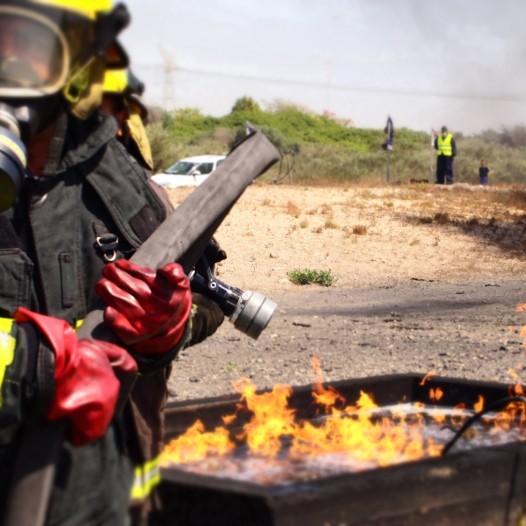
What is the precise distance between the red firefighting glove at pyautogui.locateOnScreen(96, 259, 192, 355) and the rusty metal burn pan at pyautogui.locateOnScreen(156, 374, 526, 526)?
1.32 ft

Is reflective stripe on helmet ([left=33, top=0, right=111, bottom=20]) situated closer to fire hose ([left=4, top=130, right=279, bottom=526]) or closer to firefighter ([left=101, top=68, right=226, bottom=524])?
firefighter ([left=101, top=68, right=226, bottom=524])

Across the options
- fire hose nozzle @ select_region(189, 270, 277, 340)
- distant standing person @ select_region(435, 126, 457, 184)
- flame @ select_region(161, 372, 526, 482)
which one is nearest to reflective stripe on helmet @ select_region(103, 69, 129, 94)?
fire hose nozzle @ select_region(189, 270, 277, 340)

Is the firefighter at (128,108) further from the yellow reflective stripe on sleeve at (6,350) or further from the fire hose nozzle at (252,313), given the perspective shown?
the yellow reflective stripe on sleeve at (6,350)

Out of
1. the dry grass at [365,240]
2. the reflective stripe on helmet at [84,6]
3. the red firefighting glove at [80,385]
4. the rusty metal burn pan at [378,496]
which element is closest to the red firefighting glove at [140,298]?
the red firefighting glove at [80,385]

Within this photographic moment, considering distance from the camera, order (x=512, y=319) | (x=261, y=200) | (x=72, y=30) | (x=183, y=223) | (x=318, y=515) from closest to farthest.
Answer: (x=72, y=30) → (x=318, y=515) → (x=183, y=223) → (x=512, y=319) → (x=261, y=200)

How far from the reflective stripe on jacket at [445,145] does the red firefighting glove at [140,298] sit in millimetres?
24165

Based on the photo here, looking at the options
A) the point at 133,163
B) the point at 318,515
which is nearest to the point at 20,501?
the point at 318,515

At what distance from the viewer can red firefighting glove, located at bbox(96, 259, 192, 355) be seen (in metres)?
2.00

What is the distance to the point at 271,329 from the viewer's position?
671 centimetres

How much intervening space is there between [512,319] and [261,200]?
947 centimetres

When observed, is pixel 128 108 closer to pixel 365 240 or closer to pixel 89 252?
pixel 89 252

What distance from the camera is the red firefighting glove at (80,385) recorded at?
71.2 inches

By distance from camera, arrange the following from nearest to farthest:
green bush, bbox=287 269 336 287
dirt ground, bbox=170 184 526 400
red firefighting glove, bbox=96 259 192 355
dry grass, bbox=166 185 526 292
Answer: red firefighting glove, bbox=96 259 192 355, dirt ground, bbox=170 184 526 400, green bush, bbox=287 269 336 287, dry grass, bbox=166 185 526 292

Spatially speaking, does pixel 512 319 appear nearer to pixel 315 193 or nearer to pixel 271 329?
pixel 271 329
